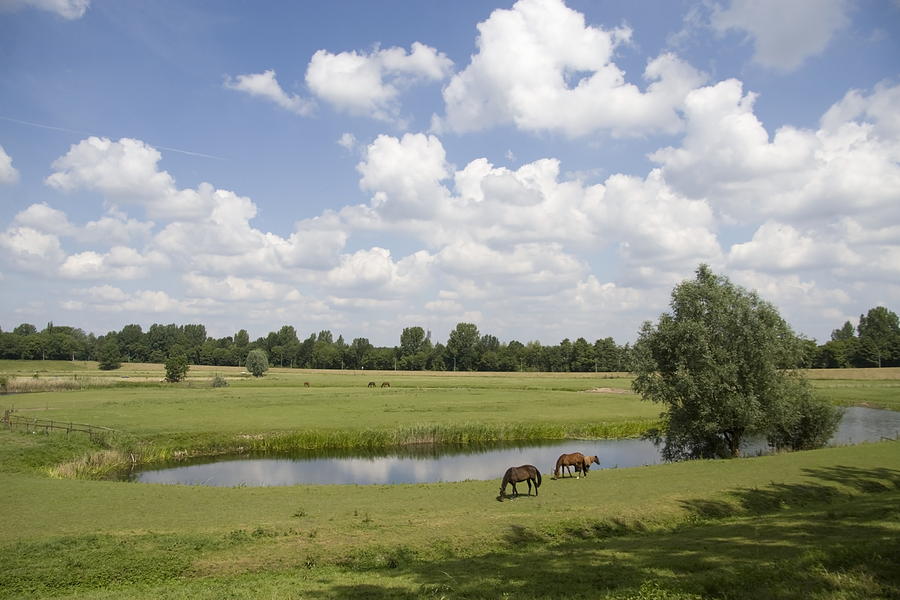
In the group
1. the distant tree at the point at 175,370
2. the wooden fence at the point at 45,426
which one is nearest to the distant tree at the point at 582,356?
the distant tree at the point at 175,370

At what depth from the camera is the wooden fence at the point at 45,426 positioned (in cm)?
3922

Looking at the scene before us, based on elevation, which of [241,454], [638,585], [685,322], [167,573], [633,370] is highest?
[685,322]

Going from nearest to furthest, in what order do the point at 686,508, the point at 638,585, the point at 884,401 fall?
1. the point at 638,585
2. the point at 686,508
3. the point at 884,401

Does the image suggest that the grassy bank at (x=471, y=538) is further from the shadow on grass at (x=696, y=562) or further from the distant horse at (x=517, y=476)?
the distant horse at (x=517, y=476)

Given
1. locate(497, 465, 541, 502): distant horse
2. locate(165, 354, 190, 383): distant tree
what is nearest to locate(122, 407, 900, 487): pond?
locate(497, 465, 541, 502): distant horse

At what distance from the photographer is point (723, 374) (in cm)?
3347

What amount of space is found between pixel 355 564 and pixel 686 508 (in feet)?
37.8

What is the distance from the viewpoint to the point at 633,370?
3716 centimetres

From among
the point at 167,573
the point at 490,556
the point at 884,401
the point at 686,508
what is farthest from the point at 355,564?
the point at 884,401

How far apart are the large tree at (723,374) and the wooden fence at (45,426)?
1558 inches

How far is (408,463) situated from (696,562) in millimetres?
28915

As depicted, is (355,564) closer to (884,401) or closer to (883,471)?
(883,471)

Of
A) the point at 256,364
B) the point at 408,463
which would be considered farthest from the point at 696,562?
the point at 256,364

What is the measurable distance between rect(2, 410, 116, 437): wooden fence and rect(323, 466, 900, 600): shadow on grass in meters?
36.9
